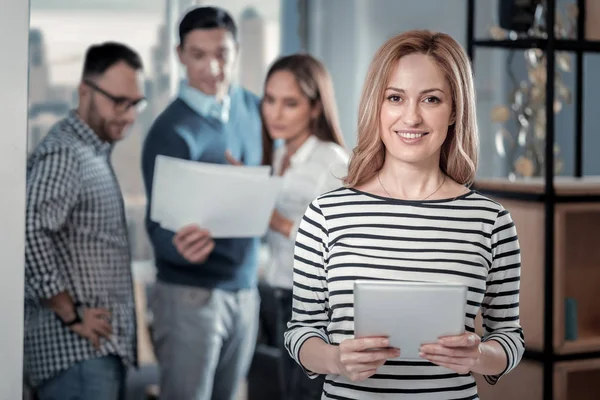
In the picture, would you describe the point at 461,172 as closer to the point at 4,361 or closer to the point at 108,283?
the point at 4,361

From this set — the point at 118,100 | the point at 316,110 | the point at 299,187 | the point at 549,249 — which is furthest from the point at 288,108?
the point at 549,249

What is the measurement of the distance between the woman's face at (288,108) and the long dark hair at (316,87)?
2 cm

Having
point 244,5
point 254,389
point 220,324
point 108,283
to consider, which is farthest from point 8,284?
point 244,5

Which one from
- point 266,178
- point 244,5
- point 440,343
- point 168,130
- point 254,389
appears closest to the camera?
point 440,343

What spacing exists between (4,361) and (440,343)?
2.62ft

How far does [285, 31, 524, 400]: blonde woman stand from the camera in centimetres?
155

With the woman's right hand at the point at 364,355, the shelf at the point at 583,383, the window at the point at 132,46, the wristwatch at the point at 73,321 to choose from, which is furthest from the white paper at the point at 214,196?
the window at the point at 132,46

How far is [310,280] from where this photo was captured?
1605 millimetres

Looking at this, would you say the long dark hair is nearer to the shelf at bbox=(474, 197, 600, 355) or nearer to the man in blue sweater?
the man in blue sweater

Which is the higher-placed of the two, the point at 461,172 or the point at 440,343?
the point at 461,172

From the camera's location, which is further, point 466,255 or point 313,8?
point 313,8

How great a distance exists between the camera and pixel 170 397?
293 cm

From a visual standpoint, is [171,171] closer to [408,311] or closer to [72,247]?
[72,247]

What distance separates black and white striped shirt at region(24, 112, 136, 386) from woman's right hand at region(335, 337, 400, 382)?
1.33 m
